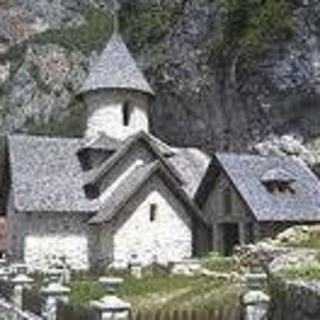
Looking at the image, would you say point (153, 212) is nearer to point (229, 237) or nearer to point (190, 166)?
point (229, 237)

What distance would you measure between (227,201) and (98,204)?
256 inches

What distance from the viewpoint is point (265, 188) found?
44312 millimetres

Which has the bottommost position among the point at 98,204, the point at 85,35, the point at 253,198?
the point at 98,204

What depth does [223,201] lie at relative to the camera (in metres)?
45.8

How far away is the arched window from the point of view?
160 ft

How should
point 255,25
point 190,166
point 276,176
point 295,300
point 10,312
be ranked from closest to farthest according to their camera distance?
point 295,300 → point 10,312 → point 276,176 → point 190,166 → point 255,25

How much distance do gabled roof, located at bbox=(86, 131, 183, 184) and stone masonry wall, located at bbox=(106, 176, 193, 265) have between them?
4.29ft

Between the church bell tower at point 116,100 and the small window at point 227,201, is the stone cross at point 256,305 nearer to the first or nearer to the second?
the small window at point 227,201

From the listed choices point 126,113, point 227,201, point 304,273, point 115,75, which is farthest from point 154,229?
point 304,273

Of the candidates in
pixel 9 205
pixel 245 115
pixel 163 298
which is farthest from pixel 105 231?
pixel 245 115

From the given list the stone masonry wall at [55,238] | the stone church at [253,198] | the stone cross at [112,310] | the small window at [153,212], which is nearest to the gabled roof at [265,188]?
the stone church at [253,198]

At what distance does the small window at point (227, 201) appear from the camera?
45312mm

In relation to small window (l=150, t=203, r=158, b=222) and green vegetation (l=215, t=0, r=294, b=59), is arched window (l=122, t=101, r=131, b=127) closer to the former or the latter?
small window (l=150, t=203, r=158, b=222)

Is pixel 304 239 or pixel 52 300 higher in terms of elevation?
pixel 304 239
